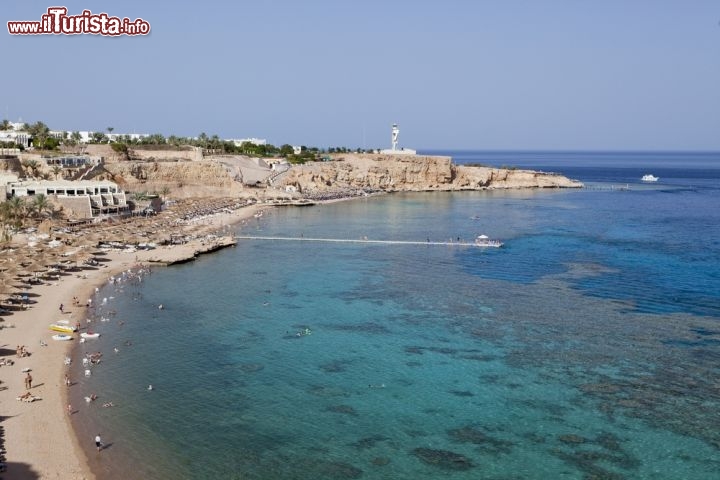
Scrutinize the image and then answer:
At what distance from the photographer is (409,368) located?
28.3 meters

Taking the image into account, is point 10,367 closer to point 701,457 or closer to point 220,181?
point 701,457

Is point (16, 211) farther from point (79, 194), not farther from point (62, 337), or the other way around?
point (62, 337)

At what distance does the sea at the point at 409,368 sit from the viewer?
68.0 ft

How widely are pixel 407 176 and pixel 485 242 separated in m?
69.6

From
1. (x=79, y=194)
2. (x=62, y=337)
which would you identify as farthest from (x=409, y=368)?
→ (x=79, y=194)

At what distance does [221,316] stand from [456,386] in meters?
15.5

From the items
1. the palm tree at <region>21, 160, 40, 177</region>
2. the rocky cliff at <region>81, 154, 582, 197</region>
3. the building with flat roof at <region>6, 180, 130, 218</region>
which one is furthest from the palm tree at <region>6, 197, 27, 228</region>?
the rocky cliff at <region>81, 154, 582, 197</region>

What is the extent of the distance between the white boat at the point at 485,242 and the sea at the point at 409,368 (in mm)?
5146

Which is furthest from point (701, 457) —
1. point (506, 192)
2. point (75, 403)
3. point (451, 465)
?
point (506, 192)

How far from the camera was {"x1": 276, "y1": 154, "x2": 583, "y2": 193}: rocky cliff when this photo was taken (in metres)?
120

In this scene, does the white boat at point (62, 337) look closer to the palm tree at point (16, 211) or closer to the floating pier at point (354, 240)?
the palm tree at point (16, 211)

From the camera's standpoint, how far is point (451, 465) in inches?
793

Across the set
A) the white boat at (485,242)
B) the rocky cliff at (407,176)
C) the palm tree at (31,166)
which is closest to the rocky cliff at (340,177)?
the rocky cliff at (407,176)

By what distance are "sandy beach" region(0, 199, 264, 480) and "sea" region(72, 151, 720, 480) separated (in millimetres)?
667
